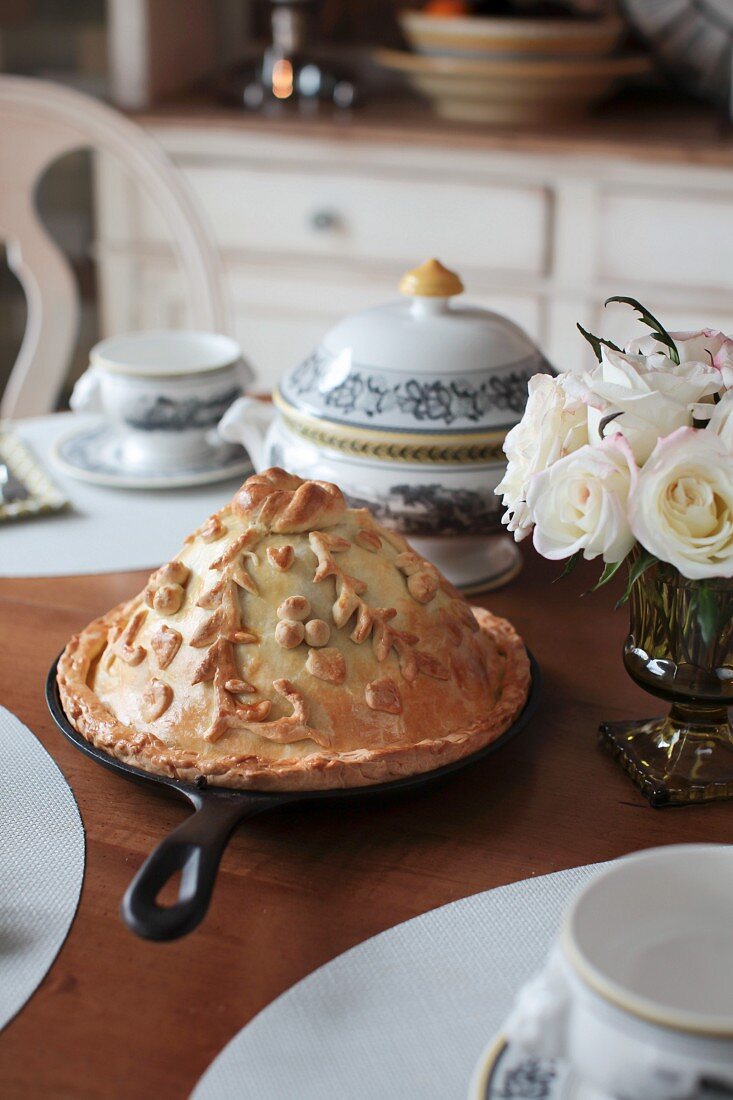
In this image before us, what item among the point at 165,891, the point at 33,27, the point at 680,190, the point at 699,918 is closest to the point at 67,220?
the point at 33,27

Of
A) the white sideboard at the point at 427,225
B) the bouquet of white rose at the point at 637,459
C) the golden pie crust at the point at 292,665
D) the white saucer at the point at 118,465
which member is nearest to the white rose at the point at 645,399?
the bouquet of white rose at the point at 637,459

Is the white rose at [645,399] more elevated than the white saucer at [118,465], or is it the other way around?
the white rose at [645,399]

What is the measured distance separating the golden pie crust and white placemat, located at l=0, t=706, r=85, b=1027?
1.8 inches

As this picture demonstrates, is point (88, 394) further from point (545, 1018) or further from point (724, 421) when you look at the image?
point (545, 1018)

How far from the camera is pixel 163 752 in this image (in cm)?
69

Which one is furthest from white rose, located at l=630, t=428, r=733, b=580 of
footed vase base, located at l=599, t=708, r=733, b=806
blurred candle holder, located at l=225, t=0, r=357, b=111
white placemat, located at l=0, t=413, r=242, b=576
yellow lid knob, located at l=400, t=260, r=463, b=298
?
blurred candle holder, located at l=225, t=0, r=357, b=111

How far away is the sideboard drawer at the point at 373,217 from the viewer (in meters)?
2.34

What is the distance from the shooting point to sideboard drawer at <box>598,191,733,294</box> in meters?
2.22

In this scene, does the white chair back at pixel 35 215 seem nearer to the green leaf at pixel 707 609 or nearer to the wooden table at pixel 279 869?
the wooden table at pixel 279 869

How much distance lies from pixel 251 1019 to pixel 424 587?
29 centimetres

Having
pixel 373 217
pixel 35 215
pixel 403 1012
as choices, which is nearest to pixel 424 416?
pixel 403 1012

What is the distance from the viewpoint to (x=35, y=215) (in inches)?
67.1

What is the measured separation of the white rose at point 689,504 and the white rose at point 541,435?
62 millimetres

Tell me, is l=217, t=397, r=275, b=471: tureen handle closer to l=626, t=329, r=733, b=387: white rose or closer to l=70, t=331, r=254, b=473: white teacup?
l=70, t=331, r=254, b=473: white teacup
